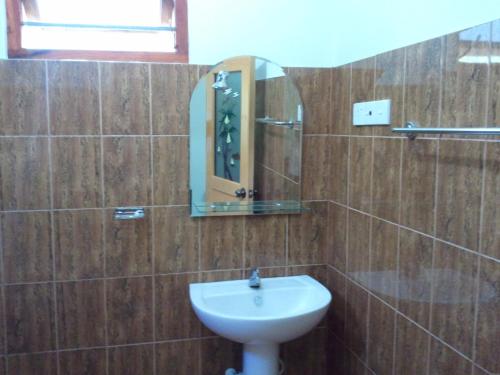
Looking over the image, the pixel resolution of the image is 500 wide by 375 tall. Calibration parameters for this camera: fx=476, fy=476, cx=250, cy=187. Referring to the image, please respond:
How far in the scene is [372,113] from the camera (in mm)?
1900

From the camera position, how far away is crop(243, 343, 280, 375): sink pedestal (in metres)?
2.03

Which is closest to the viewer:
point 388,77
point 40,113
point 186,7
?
point 388,77

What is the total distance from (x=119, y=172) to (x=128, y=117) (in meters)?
0.24

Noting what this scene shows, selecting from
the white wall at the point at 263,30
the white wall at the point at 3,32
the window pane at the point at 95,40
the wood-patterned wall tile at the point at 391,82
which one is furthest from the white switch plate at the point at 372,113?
the white wall at the point at 3,32

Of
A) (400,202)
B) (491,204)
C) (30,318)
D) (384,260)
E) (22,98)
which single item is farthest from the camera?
(30,318)

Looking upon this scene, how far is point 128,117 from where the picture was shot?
6.82 ft

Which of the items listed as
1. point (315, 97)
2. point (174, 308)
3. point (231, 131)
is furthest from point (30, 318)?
point (315, 97)

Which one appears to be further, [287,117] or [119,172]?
[287,117]

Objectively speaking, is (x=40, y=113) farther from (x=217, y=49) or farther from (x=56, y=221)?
(x=217, y=49)

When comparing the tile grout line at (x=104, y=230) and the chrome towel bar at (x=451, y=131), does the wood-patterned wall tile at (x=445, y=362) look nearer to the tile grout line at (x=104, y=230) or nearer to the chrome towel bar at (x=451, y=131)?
the chrome towel bar at (x=451, y=131)

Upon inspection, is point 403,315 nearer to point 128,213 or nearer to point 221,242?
point 221,242

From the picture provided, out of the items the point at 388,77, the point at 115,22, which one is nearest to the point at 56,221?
the point at 115,22

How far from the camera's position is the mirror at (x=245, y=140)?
2162mm

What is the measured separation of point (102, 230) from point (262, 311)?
799mm
